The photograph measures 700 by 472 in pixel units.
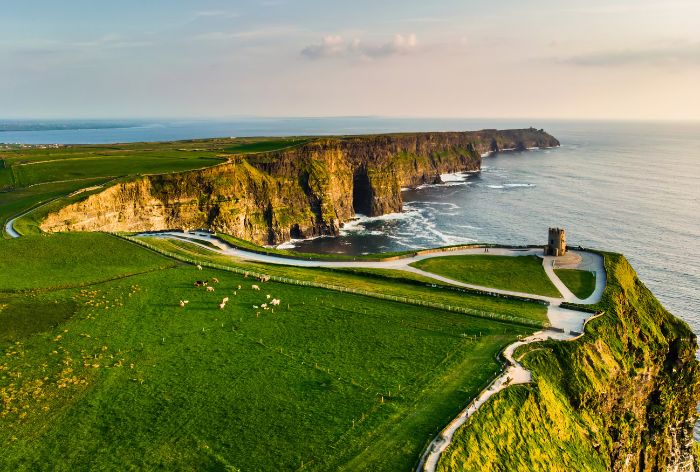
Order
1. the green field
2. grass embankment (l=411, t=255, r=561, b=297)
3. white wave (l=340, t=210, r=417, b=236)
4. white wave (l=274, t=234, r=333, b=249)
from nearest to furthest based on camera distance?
the green field
grass embankment (l=411, t=255, r=561, b=297)
white wave (l=274, t=234, r=333, b=249)
white wave (l=340, t=210, r=417, b=236)

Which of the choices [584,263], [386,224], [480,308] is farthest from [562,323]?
[386,224]

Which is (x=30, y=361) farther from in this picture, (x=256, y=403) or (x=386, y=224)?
(x=386, y=224)

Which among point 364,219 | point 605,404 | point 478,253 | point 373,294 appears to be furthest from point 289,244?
point 605,404

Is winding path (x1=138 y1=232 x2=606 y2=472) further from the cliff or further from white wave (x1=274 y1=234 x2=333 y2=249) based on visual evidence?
white wave (x1=274 y1=234 x2=333 y2=249)

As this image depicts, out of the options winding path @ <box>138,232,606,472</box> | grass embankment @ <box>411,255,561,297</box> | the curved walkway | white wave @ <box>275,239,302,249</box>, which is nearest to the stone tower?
winding path @ <box>138,232,606,472</box>

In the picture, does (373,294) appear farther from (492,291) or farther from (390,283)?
(492,291)

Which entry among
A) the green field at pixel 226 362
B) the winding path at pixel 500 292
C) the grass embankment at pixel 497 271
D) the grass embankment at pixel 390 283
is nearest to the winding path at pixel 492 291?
the winding path at pixel 500 292

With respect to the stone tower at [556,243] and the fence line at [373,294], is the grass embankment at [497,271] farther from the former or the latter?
the fence line at [373,294]
